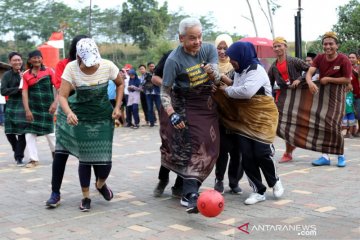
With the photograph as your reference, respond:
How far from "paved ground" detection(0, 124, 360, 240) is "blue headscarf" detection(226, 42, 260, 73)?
1.35m

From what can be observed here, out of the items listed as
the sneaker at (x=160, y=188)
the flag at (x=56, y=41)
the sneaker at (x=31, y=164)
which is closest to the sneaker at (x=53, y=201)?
the sneaker at (x=160, y=188)

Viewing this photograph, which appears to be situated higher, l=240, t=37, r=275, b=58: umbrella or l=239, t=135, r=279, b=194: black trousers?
l=240, t=37, r=275, b=58: umbrella

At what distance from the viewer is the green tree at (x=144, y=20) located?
136 ft

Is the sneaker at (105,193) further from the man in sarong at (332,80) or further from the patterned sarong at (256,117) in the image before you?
the man in sarong at (332,80)

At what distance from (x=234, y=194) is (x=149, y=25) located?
3823 centimetres

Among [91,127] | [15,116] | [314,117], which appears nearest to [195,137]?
[91,127]

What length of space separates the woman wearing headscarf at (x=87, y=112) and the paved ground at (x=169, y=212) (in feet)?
1.51

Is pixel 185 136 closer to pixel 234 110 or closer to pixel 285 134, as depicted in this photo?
pixel 234 110

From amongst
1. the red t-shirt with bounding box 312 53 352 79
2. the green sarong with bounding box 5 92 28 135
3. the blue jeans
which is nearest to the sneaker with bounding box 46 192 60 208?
the green sarong with bounding box 5 92 28 135

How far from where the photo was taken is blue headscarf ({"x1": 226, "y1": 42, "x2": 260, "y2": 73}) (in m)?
4.60

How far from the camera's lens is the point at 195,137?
4.52 meters

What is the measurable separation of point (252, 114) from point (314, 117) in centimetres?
240

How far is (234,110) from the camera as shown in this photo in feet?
15.9

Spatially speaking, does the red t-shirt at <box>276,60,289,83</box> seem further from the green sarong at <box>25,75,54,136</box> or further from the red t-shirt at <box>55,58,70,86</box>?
the green sarong at <box>25,75,54,136</box>
